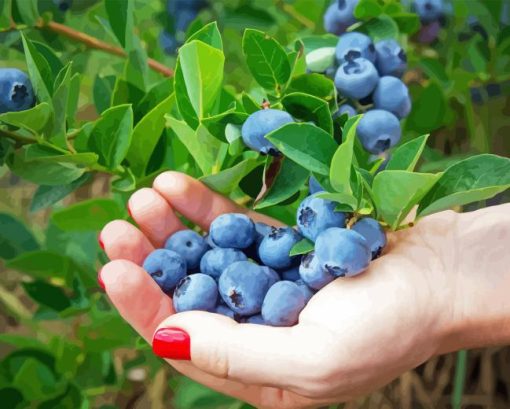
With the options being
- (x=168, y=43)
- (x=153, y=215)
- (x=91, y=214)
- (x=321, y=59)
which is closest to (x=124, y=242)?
(x=153, y=215)

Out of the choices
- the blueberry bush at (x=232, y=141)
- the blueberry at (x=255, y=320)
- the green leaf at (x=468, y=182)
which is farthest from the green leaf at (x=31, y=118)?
the green leaf at (x=468, y=182)

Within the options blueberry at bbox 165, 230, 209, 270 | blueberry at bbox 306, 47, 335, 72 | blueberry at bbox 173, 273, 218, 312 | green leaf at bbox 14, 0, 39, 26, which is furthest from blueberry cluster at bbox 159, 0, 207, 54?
blueberry at bbox 173, 273, 218, 312

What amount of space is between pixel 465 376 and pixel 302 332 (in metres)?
0.80

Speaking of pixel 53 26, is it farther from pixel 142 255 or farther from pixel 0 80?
pixel 142 255

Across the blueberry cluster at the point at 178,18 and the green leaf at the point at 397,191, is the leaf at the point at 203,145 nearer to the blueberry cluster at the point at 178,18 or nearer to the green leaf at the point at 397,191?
the green leaf at the point at 397,191

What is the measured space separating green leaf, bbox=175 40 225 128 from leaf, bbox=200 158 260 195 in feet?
0.23

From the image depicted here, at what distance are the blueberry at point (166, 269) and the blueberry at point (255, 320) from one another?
4.1 inches

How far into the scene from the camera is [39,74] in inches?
37.4

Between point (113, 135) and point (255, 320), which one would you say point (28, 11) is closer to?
point (113, 135)

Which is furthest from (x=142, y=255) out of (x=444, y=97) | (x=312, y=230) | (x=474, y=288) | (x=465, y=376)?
(x=465, y=376)

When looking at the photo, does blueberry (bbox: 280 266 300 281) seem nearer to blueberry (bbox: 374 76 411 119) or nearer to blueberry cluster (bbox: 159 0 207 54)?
blueberry (bbox: 374 76 411 119)

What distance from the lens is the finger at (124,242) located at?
0.99 metres

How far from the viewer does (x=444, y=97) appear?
1.38 metres

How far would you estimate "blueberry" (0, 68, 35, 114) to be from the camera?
0.94 m
